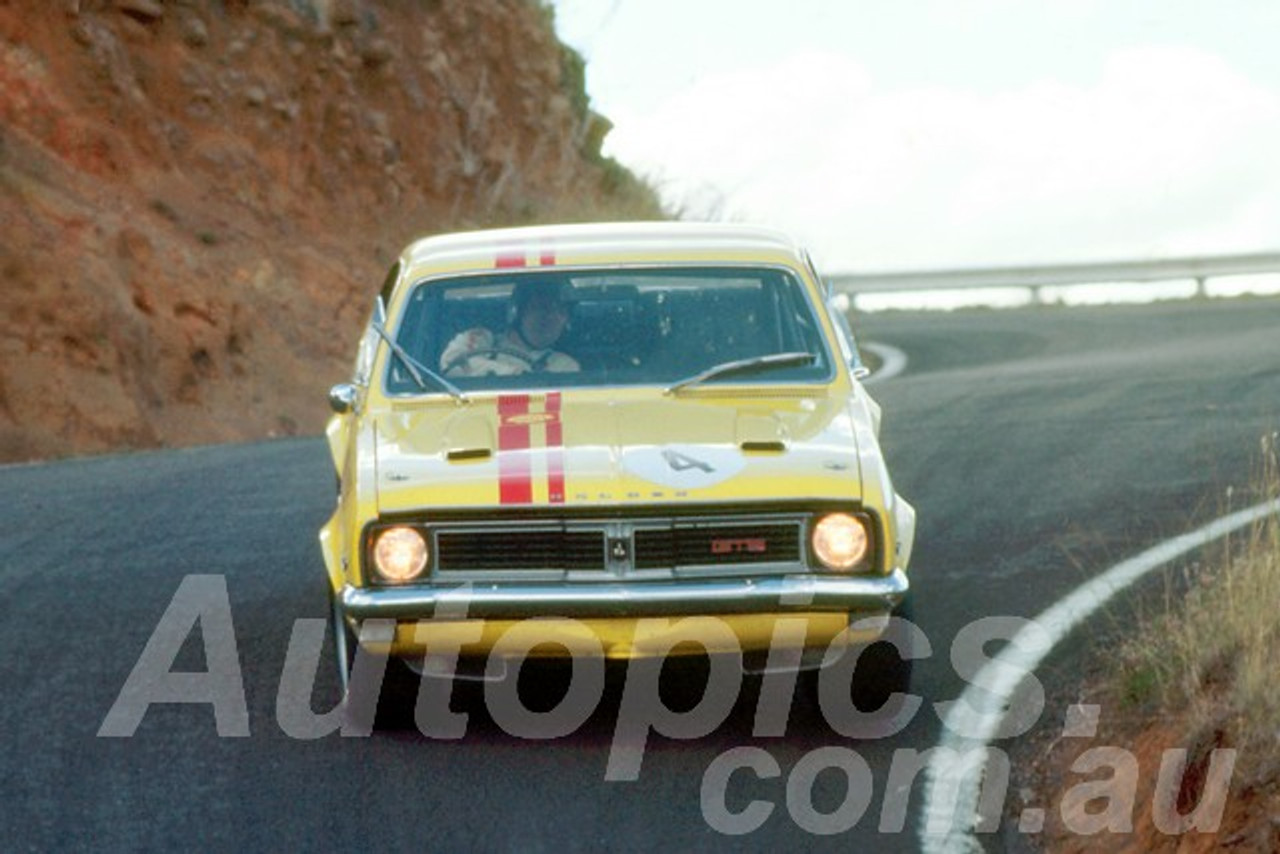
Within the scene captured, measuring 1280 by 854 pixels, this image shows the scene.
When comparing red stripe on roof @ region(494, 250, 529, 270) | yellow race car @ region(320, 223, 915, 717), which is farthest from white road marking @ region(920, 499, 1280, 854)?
red stripe on roof @ region(494, 250, 529, 270)

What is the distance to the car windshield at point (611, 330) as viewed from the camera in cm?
894

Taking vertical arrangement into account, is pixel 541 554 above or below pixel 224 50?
below

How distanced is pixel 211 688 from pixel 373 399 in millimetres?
1152

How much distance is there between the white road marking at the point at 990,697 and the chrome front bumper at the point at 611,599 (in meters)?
0.59

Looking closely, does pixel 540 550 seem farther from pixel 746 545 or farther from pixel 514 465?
pixel 746 545

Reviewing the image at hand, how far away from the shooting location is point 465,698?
855cm

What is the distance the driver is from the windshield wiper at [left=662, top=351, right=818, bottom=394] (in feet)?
1.50

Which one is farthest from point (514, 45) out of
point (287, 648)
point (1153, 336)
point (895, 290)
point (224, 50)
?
point (287, 648)

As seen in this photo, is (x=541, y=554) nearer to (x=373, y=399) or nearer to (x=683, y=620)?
(x=683, y=620)

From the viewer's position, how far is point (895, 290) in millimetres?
41781

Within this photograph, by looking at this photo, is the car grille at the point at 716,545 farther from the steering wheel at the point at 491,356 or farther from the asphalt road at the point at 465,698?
the steering wheel at the point at 491,356

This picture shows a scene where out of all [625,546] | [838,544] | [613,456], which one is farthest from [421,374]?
[838,544]

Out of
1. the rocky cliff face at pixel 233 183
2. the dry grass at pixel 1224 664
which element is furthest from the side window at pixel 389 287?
the rocky cliff face at pixel 233 183

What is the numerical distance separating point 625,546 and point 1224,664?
6.08 feet
